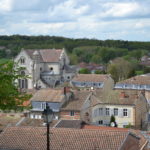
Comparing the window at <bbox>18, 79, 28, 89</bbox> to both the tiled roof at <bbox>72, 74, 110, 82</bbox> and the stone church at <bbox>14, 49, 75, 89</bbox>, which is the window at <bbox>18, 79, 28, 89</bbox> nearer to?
the stone church at <bbox>14, 49, 75, 89</bbox>

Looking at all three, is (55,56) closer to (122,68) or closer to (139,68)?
(122,68)

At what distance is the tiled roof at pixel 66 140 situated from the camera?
25250 millimetres

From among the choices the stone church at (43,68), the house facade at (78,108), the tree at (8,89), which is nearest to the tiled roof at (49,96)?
the house facade at (78,108)

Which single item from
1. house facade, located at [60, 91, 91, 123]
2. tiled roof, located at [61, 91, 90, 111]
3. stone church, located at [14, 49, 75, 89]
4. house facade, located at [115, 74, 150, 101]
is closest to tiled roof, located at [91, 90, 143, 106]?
tiled roof, located at [61, 91, 90, 111]

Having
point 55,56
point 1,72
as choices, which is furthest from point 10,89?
point 55,56

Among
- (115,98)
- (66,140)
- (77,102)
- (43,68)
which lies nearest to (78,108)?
(77,102)

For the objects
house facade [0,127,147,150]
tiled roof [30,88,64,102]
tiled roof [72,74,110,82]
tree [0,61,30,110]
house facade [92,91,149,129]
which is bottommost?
house facade [92,91,149,129]

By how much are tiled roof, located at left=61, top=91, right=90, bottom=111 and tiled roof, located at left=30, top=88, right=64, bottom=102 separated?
45.1 inches

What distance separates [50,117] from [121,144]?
10.7m

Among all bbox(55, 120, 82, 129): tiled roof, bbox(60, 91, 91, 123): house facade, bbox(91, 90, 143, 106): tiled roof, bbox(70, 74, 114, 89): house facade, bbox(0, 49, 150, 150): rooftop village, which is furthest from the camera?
bbox(70, 74, 114, 89): house facade

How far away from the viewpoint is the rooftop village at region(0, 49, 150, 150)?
84.8 feet

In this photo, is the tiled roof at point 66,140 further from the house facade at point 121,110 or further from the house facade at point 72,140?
the house facade at point 121,110

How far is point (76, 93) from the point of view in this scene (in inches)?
1873

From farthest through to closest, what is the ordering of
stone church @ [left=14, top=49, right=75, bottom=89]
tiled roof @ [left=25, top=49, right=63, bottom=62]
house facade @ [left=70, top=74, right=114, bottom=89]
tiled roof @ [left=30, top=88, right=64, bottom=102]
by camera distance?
tiled roof @ [left=25, top=49, right=63, bottom=62] → stone church @ [left=14, top=49, right=75, bottom=89] → house facade @ [left=70, top=74, right=114, bottom=89] → tiled roof @ [left=30, top=88, right=64, bottom=102]
